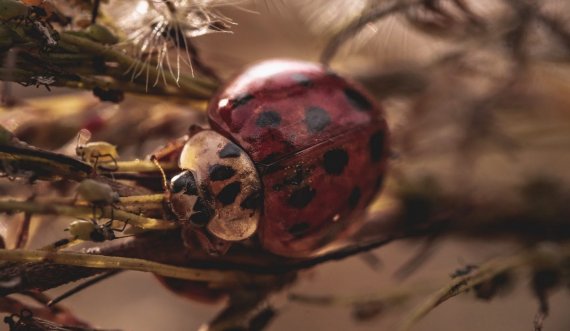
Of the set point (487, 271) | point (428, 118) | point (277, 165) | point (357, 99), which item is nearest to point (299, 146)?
point (277, 165)

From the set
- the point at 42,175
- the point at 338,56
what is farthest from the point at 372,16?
the point at 42,175

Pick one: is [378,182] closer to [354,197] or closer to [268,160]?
[354,197]

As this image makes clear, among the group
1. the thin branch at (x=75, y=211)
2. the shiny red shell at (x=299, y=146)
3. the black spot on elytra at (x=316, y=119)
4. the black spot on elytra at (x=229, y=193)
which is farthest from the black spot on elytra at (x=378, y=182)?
the thin branch at (x=75, y=211)

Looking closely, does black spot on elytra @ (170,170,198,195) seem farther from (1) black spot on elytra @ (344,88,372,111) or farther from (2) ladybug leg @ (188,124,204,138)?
(1) black spot on elytra @ (344,88,372,111)

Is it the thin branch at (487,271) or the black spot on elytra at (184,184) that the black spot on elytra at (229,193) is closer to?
the black spot on elytra at (184,184)

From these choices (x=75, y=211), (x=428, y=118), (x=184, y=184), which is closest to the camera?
(x=75, y=211)

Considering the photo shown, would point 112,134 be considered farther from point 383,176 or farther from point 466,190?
point 466,190
